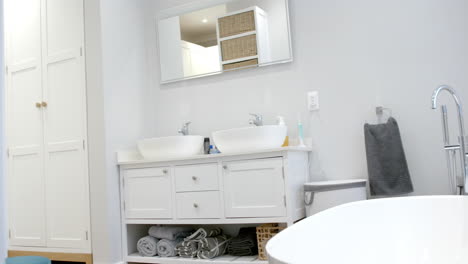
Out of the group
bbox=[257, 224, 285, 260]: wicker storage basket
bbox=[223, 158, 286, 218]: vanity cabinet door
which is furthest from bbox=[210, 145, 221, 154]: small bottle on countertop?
bbox=[257, 224, 285, 260]: wicker storage basket

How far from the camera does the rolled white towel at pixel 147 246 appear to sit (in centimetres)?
281

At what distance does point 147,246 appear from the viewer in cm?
283

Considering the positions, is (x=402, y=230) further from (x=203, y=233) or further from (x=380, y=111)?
(x=203, y=233)

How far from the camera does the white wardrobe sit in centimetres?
297

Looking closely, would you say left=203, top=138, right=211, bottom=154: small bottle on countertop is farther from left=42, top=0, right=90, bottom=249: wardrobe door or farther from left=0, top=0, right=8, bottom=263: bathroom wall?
left=0, top=0, right=8, bottom=263: bathroom wall

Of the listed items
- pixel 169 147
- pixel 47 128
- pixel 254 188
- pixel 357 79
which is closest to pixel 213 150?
pixel 169 147

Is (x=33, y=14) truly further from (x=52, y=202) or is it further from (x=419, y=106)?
(x=419, y=106)

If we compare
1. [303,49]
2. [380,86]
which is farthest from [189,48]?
[380,86]

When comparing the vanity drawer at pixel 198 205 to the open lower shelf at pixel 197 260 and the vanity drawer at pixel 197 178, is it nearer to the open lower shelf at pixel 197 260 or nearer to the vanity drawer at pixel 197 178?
the vanity drawer at pixel 197 178

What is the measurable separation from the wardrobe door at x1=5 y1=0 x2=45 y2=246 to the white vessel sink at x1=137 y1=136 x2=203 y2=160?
862 mm

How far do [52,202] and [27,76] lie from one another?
994 mm

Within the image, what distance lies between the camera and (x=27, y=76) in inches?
127

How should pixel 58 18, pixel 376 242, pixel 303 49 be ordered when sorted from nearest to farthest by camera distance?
pixel 376 242
pixel 303 49
pixel 58 18

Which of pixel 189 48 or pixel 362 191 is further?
pixel 189 48
